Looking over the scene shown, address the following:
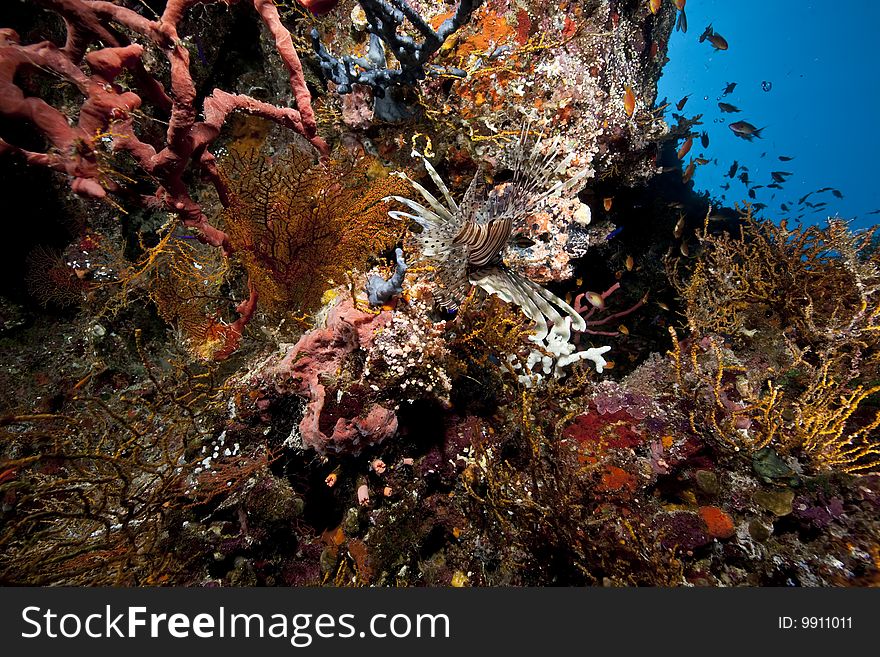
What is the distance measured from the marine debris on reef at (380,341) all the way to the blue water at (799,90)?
3333 inches

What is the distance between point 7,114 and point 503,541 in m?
4.25

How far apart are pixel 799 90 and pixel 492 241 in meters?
122

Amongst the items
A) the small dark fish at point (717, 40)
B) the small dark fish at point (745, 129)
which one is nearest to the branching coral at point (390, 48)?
the small dark fish at point (717, 40)

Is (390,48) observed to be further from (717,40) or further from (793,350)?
(717,40)

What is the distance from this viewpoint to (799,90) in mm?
82250

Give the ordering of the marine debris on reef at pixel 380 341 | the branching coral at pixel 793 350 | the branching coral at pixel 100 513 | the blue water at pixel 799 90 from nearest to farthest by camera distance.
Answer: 1. the branching coral at pixel 100 513
2. the marine debris on reef at pixel 380 341
3. the branching coral at pixel 793 350
4. the blue water at pixel 799 90

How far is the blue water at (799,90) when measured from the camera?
2697 inches

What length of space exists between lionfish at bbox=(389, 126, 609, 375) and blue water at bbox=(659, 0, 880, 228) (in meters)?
86.0

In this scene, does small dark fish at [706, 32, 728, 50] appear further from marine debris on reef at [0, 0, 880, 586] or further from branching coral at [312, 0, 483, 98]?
branching coral at [312, 0, 483, 98]

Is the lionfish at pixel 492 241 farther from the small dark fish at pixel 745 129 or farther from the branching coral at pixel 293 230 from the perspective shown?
the small dark fish at pixel 745 129

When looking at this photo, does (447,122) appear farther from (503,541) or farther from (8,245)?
(8,245)

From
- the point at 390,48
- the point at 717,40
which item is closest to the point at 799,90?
the point at 717,40

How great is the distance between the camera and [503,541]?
9.71 feet

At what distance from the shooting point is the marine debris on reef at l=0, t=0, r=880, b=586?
2523mm
